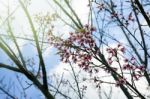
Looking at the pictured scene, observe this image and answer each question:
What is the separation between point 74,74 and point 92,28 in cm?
800

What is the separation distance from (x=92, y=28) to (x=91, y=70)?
100cm

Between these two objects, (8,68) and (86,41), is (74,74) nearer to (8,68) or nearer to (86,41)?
(8,68)

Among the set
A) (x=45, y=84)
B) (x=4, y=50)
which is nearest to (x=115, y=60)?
(x=45, y=84)

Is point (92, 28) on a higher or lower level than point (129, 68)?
higher

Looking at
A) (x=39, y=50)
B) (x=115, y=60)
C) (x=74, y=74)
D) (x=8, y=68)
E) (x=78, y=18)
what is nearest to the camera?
(x=115, y=60)

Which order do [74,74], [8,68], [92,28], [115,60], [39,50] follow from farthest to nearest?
[74,74]
[39,50]
[8,68]
[92,28]
[115,60]

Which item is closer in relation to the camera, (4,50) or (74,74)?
(4,50)

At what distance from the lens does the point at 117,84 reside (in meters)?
5.76

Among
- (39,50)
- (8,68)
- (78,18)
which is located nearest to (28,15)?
(39,50)

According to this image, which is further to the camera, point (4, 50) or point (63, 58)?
point (4, 50)

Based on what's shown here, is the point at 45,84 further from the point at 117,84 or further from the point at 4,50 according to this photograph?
the point at 117,84

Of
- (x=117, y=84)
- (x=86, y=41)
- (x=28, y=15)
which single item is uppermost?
(x=28, y=15)

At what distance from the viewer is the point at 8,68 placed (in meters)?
7.17

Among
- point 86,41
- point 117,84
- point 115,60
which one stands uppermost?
point 86,41
